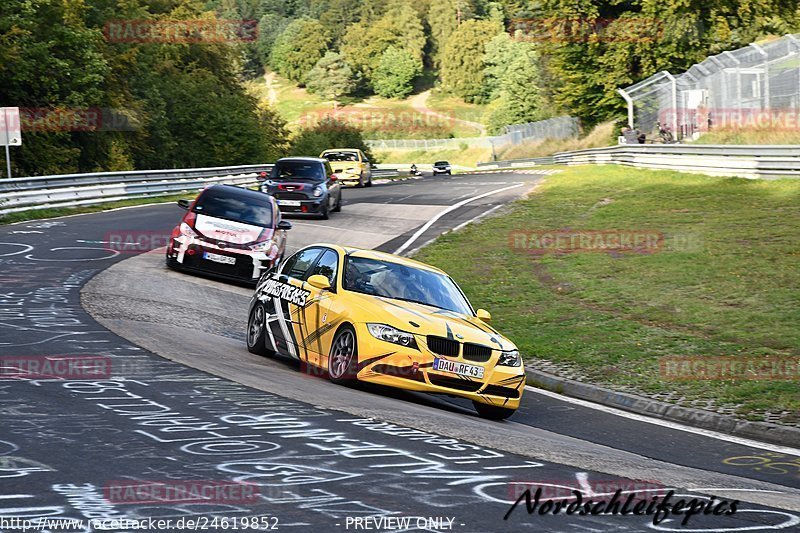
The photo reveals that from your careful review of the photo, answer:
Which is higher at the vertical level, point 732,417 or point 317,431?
point 317,431

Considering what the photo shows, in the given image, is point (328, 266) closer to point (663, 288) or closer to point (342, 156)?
point (663, 288)

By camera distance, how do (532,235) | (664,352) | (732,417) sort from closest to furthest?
(732,417)
(664,352)
(532,235)

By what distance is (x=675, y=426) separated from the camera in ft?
35.5

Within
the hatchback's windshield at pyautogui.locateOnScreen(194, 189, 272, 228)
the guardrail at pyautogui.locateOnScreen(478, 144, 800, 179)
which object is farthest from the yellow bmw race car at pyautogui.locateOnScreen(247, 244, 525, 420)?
the guardrail at pyautogui.locateOnScreen(478, 144, 800, 179)

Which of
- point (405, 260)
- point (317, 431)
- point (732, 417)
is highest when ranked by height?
point (405, 260)

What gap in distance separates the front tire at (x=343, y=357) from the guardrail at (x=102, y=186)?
2049 cm

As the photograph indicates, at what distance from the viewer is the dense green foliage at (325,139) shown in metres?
75.4

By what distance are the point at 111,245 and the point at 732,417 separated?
16046 millimetres

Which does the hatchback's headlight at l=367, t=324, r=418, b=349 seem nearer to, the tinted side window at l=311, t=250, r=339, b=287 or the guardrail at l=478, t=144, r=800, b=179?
the tinted side window at l=311, t=250, r=339, b=287

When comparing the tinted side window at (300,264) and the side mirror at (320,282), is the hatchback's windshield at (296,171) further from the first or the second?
the side mirror at (320,282)

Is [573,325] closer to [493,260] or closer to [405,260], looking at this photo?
[405,260]

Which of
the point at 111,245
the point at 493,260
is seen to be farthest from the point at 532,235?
the point at 111,245

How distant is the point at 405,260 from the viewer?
12.8 meters

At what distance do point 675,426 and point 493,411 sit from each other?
1769 millimetres
